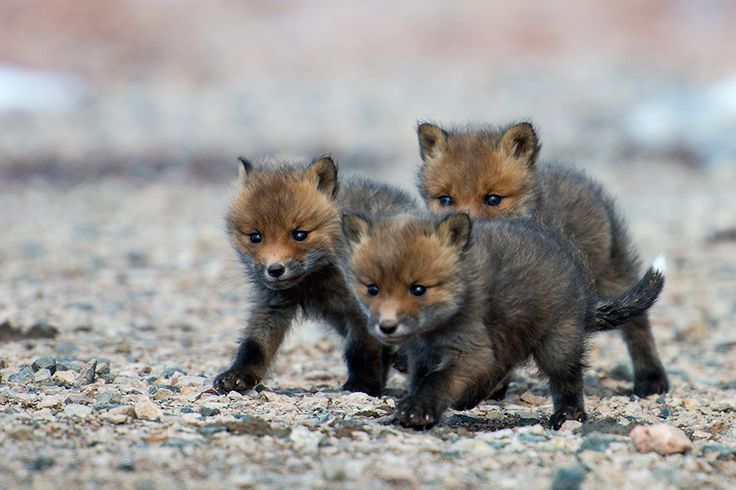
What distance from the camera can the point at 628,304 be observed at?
696 centimetres

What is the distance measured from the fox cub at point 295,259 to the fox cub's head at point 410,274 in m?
1.02

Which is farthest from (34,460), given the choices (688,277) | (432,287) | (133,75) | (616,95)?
(133,75)

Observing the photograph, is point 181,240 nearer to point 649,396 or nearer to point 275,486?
point 649,396

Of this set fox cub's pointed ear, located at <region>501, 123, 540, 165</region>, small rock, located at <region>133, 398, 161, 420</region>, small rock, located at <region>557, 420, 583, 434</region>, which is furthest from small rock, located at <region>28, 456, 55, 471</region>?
fox cub's pointed ear, located at <region>501, 123, 540, 165</region>

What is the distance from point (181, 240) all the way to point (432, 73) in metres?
21.8

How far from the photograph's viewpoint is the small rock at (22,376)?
22.2ft

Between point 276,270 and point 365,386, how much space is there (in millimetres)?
981

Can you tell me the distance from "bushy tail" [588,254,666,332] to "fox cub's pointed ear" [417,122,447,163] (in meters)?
1.51

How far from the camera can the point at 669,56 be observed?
36969 millimetres

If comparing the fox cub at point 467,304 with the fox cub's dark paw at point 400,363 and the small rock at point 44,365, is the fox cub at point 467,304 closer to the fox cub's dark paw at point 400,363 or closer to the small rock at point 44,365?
the fox cub's dark paw at point 400,363

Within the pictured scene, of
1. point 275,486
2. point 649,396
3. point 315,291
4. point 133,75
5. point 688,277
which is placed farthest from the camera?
point 133,75

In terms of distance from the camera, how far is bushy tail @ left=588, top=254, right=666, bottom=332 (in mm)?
6949

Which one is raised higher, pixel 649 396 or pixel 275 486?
pixel 275 486

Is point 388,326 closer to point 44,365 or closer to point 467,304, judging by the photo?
point 467,304
